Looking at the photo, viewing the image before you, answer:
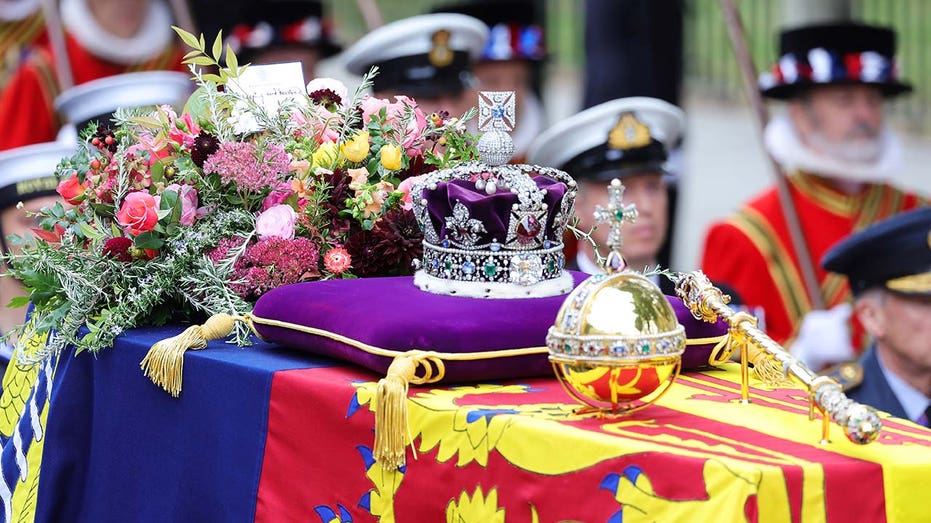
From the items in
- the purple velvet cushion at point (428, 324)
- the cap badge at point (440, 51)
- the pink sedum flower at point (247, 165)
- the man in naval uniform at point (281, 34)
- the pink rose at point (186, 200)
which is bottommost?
the purple velvet cushion at point (428, 324)

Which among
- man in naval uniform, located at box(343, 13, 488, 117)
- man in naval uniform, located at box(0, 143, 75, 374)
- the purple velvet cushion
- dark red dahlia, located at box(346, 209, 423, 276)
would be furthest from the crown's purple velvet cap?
man in naval uniform, located at box(343, 13, 488, 117)

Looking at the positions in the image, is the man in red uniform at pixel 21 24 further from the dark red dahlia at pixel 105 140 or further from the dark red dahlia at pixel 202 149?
the dark red dahlia at pixel 202 149

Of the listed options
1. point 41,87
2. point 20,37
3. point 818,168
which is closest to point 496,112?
point 818,168

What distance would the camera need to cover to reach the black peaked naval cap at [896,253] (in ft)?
13.9

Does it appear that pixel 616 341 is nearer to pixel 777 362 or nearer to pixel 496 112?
pixel 777 362

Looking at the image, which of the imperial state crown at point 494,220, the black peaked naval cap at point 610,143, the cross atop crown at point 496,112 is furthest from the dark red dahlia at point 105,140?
the black peaked naval cap at point 610,143

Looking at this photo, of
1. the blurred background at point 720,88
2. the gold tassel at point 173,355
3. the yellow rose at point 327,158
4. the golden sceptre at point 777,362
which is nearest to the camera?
the golden sceptre at point 777,362

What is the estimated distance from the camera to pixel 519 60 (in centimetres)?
675

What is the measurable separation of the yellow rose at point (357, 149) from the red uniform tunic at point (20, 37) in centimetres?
466

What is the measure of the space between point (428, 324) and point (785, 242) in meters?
3.79

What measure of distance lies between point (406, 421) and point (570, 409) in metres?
0.22

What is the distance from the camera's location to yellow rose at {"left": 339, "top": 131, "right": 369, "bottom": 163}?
285 centimetres

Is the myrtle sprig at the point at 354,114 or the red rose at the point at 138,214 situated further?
the myrtle sprig at the point at 354,114

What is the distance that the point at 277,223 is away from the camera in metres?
2.81
